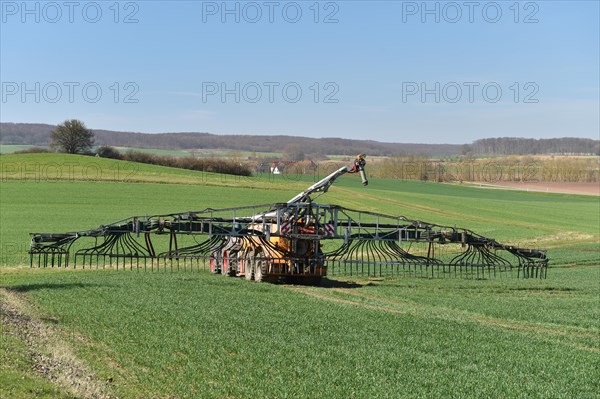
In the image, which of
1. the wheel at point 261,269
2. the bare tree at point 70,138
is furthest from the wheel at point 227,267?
the bare tree at point 70,138

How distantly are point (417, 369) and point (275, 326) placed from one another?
198 inches

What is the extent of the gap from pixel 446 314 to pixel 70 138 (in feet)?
339

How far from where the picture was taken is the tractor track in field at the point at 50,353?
40.2ft

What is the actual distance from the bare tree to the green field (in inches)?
3074

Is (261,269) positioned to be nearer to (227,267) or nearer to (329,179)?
(227,267)

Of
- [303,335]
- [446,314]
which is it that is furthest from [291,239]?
[303,335]

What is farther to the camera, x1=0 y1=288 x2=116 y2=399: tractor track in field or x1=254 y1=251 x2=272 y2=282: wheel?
x1=254 y1=251 x2=272 y2=282: wheel

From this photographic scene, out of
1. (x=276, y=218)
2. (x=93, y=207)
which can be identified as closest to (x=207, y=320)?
(x=276, y=218)

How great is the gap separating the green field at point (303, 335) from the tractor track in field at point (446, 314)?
0.07 meters

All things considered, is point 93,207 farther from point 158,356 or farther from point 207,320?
point 158,356

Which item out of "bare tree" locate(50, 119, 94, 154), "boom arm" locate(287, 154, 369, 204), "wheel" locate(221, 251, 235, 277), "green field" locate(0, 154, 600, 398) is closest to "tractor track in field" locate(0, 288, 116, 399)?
"green field" locate(0, 154, 600, 398)

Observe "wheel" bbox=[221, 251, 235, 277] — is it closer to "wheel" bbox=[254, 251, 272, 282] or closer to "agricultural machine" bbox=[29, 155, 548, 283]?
"agricultural machine" bbox=[29, 155, 548, 283]

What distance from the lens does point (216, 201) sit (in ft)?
218

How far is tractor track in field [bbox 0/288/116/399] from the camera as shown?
40.2ft
